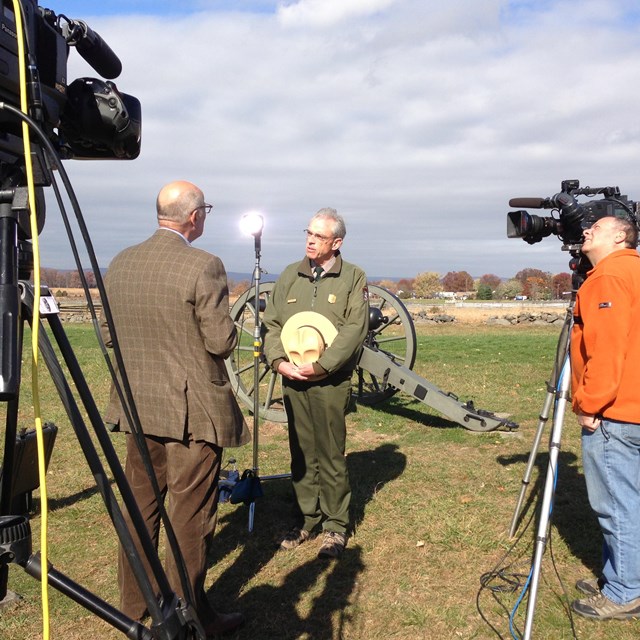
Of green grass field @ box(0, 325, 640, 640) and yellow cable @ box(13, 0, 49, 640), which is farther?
green grass field @ box(0, 325, 640, 640)

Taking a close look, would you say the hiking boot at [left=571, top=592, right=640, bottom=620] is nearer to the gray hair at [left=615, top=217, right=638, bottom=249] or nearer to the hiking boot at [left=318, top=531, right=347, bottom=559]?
the hiking boot at [left=318, top=531, right=347, bottom=559]

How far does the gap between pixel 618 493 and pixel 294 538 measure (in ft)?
6.42

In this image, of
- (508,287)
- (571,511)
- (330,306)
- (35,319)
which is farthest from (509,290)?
(35,319)

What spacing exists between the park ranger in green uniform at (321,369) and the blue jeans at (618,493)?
4.83 feet

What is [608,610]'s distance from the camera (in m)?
2.99

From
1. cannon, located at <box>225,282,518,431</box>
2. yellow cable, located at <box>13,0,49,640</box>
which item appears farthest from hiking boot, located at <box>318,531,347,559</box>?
yellow cable, located at <box>13,0,49,640</box>

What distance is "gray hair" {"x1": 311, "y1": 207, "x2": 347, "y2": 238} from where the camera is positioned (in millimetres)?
3826

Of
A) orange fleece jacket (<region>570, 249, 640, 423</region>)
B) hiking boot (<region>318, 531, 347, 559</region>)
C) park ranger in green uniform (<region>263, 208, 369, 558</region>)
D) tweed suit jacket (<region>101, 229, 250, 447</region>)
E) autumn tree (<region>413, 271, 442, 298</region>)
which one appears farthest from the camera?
autumn tree (<region>413, 271, 442, 298</region>)

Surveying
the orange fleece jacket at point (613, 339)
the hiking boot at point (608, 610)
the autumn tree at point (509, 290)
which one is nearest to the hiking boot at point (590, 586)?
the hiking boot at point (608, 610)

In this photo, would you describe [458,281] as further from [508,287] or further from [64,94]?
[64,94]

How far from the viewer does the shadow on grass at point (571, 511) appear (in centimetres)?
377

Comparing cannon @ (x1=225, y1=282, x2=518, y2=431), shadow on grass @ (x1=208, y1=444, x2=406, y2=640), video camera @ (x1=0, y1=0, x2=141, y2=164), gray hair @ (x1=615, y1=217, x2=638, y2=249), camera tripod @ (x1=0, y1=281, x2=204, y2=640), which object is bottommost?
shadow on grass @ (x1=208, y1=444, x2=406, y2=640)

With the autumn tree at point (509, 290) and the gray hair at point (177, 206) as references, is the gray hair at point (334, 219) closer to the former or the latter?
the gray hair at point (177, 206)

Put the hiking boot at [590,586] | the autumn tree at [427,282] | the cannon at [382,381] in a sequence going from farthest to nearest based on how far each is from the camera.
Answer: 1. the autumn tree at [427,282]
2. the cannon at [382,381]
3. the hiking boot at [590,586]
